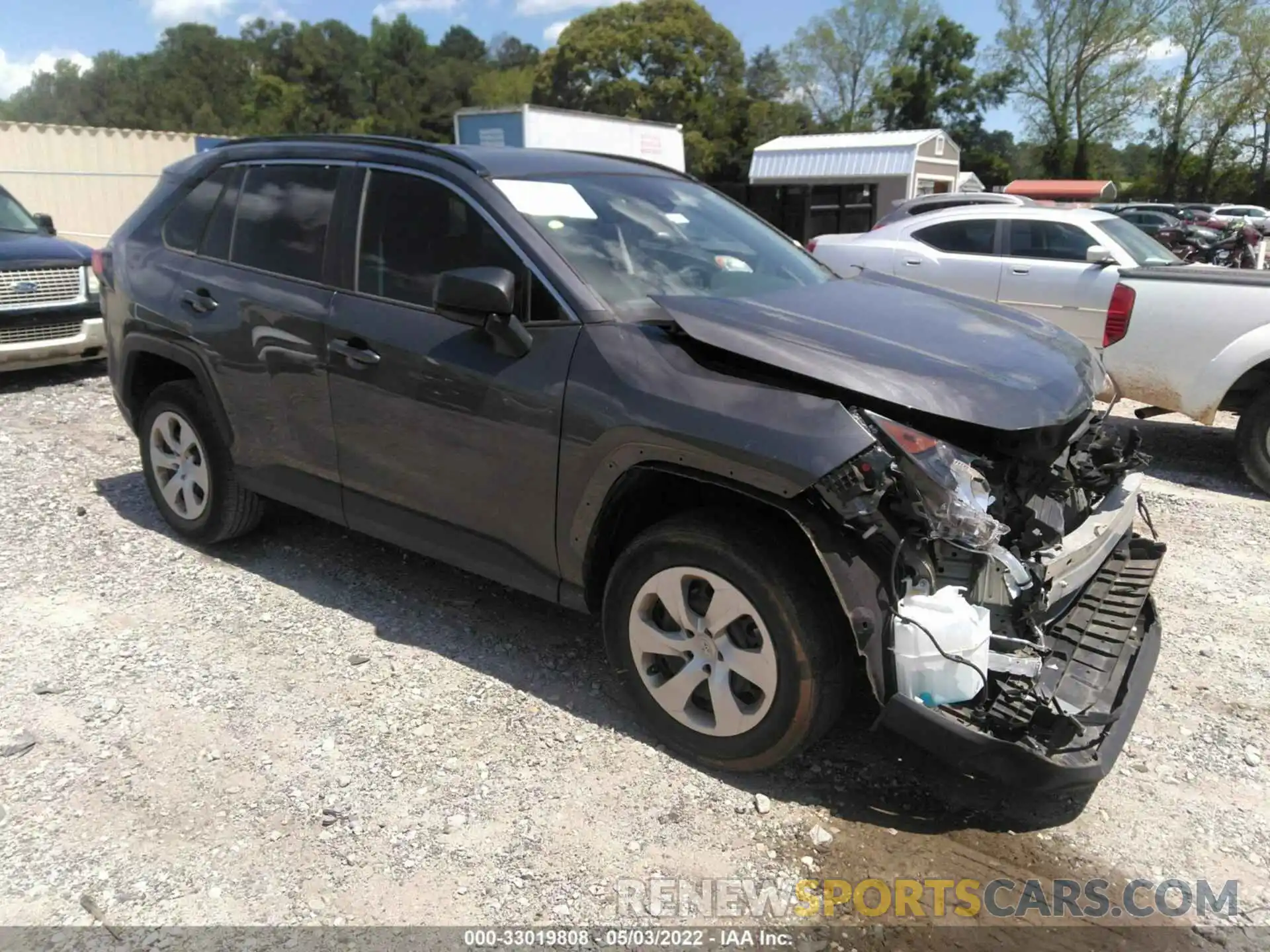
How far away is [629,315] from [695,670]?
1.21 m

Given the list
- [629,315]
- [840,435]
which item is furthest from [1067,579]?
[629,315]

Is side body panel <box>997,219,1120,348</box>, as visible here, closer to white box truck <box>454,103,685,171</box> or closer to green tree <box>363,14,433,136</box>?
white box truck <box>454,103,685,171</box>

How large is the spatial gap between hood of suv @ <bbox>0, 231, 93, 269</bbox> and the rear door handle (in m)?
4.85

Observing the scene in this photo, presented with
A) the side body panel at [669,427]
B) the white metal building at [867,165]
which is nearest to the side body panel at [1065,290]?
the side body panel at [669,427]

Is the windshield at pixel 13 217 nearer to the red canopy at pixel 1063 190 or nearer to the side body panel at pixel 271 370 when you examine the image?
the side body panel at pixel 271 370

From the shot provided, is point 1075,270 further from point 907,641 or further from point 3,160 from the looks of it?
point 3,160

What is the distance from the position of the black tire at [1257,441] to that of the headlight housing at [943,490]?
14.1 ft

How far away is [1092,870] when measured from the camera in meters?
2.74

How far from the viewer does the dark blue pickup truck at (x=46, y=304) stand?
8.10m

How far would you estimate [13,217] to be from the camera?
30.9 feet

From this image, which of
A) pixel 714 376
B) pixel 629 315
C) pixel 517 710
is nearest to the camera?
pixel 714 376

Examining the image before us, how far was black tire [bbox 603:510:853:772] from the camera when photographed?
2756mm

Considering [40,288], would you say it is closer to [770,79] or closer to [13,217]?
[13,217]

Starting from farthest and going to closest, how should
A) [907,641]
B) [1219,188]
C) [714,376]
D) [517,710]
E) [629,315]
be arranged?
1. [1219,188]
2. [517,710]
3. [629,315]
4. [714,376]
5. [907,641]
